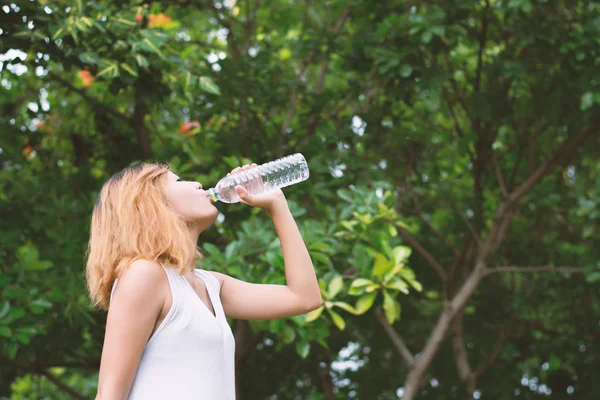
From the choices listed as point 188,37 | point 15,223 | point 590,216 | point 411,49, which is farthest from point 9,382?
point 590,216

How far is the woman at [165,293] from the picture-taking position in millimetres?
1823

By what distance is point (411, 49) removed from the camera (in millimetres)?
4902

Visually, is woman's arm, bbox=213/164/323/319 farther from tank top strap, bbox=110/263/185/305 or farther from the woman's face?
tank top strap, bbox=110/263/185/305

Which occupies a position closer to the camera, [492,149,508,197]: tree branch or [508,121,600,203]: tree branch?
[508,121,600,203]: tree branch

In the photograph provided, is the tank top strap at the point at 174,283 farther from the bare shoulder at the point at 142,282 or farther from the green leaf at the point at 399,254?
the green leaf at the point at 399,254

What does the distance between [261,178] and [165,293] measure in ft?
2.34

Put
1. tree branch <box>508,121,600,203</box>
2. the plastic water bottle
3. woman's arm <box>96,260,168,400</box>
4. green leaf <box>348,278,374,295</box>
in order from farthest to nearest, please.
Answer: tree branch <box>508,121,600,203</box> → green leaf <box>348,278,374,295</box> → the plastic water bottle → woman's arm <box>96,260,168,400</box>

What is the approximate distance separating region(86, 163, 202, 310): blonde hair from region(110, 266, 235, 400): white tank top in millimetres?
48

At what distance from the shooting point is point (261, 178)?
2.53 m

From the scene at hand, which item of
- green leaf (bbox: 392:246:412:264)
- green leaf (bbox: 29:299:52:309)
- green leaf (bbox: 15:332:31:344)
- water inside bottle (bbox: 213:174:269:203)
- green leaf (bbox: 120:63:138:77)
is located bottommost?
green leaf (bbox: 15:332:31:344)

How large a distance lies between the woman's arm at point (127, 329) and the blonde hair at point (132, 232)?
0.07m

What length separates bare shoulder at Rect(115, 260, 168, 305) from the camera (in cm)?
183

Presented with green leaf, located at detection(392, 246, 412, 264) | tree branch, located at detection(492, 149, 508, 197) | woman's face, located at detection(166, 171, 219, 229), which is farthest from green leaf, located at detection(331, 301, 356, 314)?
tree branch, located at detection(492, 149, 508, 197)

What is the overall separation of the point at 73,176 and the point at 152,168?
3.57 m
